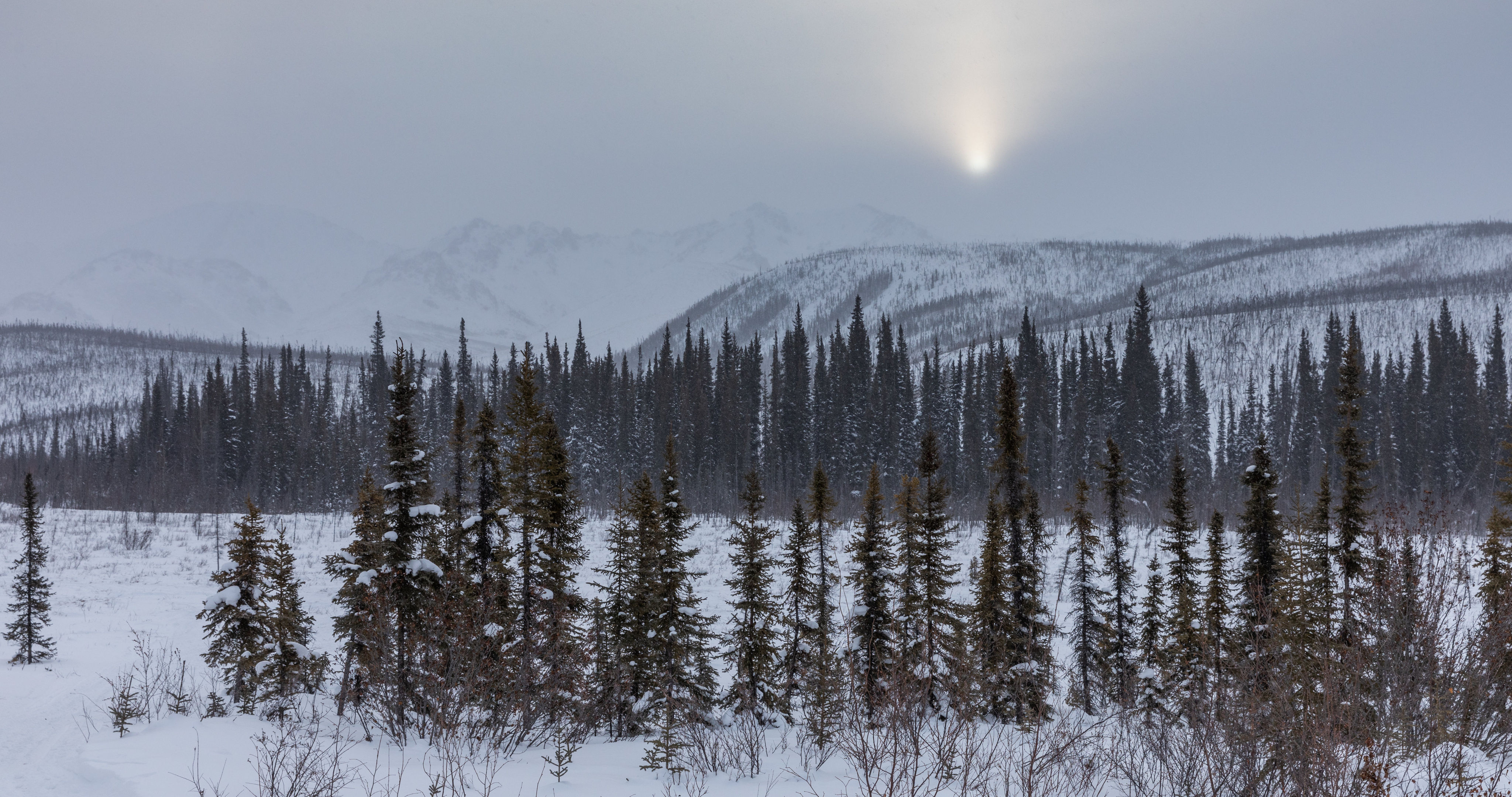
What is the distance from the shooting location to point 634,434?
3469 inches

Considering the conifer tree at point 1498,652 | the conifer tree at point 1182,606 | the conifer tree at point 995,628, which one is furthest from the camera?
the conifer tree at point 1182,606

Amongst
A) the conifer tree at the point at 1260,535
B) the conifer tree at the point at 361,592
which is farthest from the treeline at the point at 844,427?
the conifer tree at the point at 361,592

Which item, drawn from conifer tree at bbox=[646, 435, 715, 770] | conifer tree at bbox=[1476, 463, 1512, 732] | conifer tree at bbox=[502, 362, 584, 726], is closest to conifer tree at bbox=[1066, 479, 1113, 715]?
conifer tree at bbox=[1476, 463, 1512, 732]

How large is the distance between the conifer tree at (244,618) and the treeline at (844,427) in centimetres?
4117

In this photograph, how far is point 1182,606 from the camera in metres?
24.2

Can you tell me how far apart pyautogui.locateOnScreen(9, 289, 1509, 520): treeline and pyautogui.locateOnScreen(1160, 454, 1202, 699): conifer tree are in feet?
125

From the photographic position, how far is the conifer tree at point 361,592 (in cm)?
1825

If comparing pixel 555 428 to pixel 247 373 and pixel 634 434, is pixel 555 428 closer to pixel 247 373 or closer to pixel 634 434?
pixel 634 434

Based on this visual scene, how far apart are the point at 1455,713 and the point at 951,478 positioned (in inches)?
2647

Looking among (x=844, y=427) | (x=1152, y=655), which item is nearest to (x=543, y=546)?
(x=1152, y=655)

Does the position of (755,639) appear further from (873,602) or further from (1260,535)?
(1260,535)

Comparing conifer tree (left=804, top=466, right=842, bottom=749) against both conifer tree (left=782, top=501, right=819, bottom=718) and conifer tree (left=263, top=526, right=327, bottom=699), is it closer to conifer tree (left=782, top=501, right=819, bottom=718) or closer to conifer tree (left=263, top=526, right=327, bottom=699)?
conifer tree (left=782, top=501, right=819, bottom=718)

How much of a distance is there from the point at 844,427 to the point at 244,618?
221ft

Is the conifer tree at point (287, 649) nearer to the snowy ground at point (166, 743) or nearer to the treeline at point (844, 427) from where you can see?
the snowy ground at point (166, 743)
